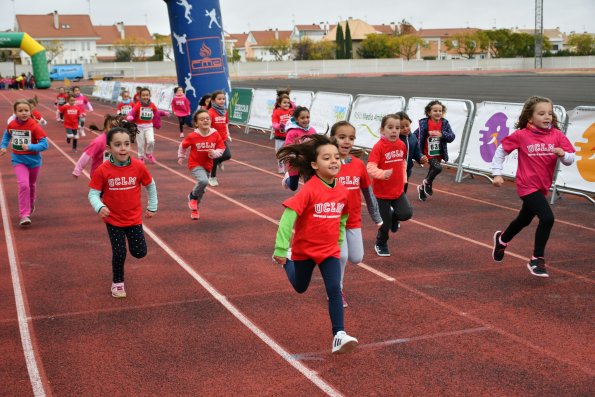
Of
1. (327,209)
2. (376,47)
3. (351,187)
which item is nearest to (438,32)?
(376,47)

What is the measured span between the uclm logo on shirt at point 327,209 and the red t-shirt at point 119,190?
2.46m

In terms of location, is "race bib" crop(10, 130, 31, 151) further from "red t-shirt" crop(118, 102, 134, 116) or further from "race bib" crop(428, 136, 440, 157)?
"red t-shirt" crop(118, 102, 134, 116)

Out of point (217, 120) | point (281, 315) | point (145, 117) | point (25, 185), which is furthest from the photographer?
point (145, 117)

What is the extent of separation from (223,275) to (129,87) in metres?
37.0

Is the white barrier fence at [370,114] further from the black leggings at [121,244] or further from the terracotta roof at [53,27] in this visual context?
the terracotta roof at [53,27]

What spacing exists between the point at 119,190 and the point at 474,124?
879cm

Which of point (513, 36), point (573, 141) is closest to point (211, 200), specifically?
point (573, 141)

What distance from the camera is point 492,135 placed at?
13734 millimetres

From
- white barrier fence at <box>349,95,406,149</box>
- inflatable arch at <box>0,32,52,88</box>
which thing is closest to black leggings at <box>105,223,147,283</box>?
white barrier fence at <box>349,95,406,149</box>

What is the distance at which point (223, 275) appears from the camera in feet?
26.6

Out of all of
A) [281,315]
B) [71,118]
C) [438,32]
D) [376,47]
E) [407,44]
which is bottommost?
[281,315]

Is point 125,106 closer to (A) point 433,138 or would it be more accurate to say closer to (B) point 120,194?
(A) point 433,138

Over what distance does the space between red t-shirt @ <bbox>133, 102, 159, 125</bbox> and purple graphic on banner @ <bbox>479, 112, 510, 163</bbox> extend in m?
7.93

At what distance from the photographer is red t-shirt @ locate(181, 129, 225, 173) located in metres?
11.4
